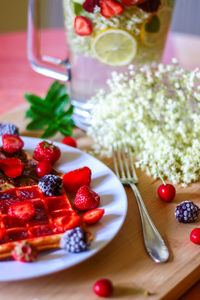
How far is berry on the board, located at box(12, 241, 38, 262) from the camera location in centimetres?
104

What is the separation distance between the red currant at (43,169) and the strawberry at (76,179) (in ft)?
0.24

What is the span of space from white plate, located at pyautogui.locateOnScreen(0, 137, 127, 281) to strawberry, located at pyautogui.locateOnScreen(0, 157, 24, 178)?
5.7 inches

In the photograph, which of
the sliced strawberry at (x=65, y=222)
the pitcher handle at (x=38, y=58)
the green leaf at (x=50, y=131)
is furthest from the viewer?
the pitcher handle at (x=38, y=58)

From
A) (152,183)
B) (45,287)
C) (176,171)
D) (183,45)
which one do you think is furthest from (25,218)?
(183,45)

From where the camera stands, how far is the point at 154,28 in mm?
1713

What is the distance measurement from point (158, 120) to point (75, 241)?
0.76m

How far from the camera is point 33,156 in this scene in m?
1.53

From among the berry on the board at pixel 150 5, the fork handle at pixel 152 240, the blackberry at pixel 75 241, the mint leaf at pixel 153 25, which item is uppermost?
the berry on the board at pixel 150 5

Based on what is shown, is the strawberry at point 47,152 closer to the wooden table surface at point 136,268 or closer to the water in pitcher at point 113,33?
the wooden table surface at point 136,268

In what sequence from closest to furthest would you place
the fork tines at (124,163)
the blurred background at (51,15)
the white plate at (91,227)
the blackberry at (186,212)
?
the white plate at (91,227)
the blackberry at (186,212)
the fork tines at (124,163)
the blurred background at (51,15)

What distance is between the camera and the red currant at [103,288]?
1034 mm

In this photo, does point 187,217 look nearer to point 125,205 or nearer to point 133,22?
point 125,205

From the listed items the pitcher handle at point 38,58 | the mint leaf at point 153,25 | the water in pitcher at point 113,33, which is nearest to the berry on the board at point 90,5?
the water in pitcher at point 113,33

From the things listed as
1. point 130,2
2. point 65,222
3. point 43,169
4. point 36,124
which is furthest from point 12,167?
point 130,2
